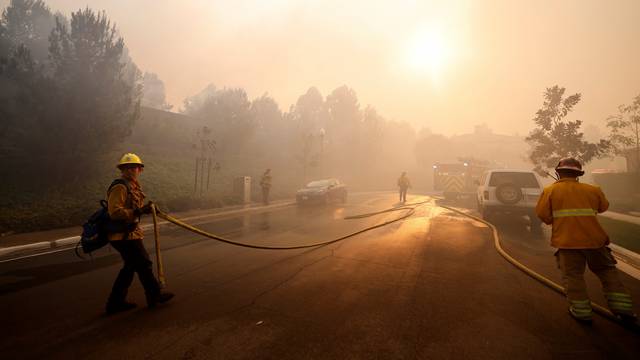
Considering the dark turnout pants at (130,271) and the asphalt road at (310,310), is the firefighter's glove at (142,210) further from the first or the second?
the asphalt road at (310,310)

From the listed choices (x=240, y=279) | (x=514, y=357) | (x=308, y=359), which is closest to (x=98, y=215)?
(x=240, y=279)

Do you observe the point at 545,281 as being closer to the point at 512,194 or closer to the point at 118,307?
the point at 512,194

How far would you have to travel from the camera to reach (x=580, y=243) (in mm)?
3586

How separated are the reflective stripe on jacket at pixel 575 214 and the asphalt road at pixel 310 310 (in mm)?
922

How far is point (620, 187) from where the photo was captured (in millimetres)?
27000

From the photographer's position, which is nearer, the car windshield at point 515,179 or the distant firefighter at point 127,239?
the distant firefighter at point 127,239

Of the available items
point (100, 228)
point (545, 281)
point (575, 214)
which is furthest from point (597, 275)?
point (100, 228)

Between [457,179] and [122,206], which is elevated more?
[457,179]

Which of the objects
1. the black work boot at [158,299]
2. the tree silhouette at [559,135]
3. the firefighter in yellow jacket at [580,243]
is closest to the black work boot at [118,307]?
the black work boot at [158,299]

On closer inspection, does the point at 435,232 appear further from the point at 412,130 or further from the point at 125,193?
the point at 412,130

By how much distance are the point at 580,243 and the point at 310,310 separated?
3.41 m

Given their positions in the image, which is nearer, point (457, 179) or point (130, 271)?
point (130, 271)

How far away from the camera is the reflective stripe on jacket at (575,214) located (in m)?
3.58

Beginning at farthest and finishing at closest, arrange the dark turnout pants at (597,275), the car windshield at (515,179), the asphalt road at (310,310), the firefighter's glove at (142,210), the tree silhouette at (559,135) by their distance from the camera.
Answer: the tree silhouette at (559,135), the car windshield at (515,179), the firefighter's glove at (142,210), the dark turnout pants at (597,275), the asphalt road at (310,310)
